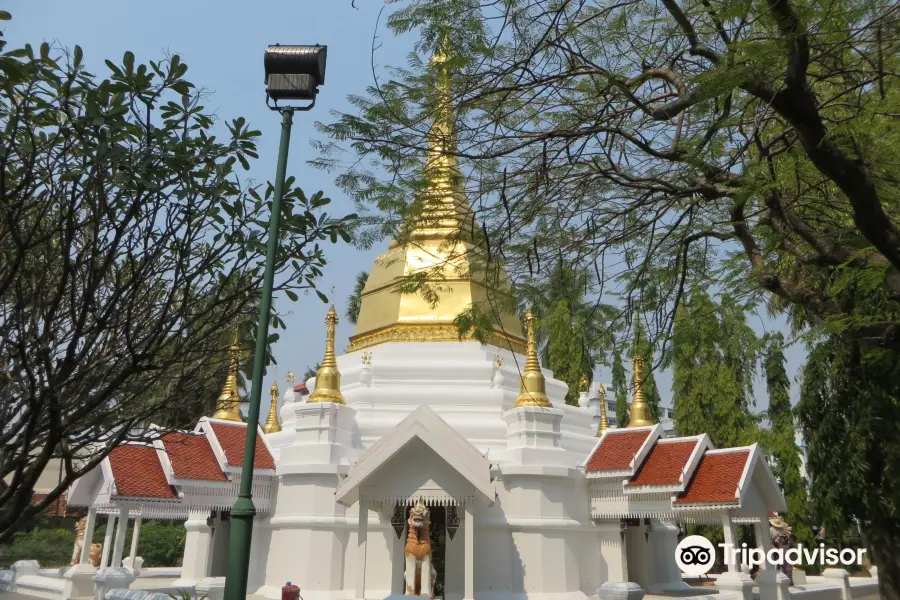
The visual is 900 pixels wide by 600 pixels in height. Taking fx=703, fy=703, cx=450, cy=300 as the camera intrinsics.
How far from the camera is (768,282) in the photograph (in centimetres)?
653

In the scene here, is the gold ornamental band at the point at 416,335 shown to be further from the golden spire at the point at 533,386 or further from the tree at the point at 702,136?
the tree at the point at 702,136

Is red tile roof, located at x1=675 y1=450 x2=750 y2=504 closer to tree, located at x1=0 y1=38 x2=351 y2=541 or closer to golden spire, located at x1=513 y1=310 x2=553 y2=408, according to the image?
golden spire, located at x1=513 y1=310 x2=553 y2=408

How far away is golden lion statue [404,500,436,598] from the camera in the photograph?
11.5 m

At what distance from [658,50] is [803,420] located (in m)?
8.35

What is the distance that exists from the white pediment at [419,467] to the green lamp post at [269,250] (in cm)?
674

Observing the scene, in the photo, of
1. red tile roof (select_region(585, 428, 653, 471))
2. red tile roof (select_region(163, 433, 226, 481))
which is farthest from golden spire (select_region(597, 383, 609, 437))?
red tile roof (select_region(163, 433, 226, 481))

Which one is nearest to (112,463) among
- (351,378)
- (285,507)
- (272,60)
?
(285,507)

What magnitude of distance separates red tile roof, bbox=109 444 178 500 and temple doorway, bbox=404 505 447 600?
16.1 ft

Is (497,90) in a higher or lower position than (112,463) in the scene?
higher

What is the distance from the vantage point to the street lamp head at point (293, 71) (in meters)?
5.52

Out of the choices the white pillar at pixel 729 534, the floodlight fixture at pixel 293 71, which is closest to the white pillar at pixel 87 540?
the floodlight fixture at pixel 293 71

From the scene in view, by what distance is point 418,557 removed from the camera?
11641 millimetres

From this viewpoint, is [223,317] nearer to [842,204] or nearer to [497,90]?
[497,90]

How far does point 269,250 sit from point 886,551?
9.57 meters
